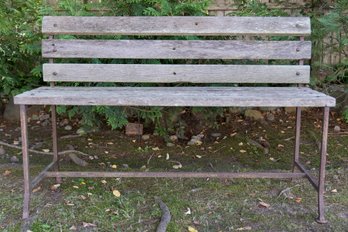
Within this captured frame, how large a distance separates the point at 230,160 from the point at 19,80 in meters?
2.20

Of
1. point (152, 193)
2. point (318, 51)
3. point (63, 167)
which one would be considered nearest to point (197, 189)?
point (152, 193)

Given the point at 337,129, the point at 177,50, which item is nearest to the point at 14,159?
the point at 177,50

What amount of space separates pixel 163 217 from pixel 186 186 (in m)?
0.59

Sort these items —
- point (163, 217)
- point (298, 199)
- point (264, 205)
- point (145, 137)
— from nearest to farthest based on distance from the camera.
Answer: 1. point (163, 217)
2. point (264, 205)
3. point (298, 199)
4. point (145, 137)

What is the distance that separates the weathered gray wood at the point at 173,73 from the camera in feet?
10.6

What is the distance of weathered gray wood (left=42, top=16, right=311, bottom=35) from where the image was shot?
127 inches

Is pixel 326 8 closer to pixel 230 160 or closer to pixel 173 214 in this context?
pixel 230 160

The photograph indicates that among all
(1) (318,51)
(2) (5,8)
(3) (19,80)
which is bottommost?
(3) (19,80)

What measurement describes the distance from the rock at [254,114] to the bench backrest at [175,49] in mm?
1442

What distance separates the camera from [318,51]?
411 centimetres

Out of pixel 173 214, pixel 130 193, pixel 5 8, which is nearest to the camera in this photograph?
pixel 173 214

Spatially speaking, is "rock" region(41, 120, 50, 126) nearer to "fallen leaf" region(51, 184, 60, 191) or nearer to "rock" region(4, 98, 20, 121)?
"rock" region(4, 98, 20, 121)

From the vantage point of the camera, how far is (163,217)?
2.70 meters

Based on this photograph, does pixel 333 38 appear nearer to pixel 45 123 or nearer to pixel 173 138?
pixel 173 138
